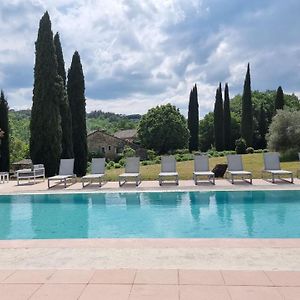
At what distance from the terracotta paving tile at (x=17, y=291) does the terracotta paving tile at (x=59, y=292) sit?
0.08 metres

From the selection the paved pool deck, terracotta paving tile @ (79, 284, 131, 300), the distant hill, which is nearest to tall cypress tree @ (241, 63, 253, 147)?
the paved pool deck


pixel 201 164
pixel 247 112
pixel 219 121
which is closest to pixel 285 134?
pixel 201 164

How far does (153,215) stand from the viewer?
1041cm

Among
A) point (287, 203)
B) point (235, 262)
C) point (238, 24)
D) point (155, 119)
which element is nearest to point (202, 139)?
point (155, 119)

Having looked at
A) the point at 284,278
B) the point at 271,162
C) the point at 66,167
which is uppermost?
the point at 66,167

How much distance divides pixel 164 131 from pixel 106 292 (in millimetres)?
50857

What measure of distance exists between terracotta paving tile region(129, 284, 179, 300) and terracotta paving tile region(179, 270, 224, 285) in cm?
26

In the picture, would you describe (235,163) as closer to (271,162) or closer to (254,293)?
(271,162)

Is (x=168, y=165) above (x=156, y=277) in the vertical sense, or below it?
above

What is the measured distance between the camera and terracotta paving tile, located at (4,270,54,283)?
450 cm

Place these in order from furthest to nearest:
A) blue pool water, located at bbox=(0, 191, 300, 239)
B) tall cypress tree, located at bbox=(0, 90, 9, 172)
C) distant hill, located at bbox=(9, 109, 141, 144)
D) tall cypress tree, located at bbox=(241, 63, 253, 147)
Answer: distant hill, located at bbox=(9, 109, 141, 144), tall cypress tree, located at bbox=(241, 63, 253, 147), tall cypress tree, located at bbox=(0, 90, 9, 172), blue pool water, located at bbox=(0, 191, 300, 239)

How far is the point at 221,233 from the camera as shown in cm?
824

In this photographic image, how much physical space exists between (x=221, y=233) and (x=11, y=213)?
6.31 metres

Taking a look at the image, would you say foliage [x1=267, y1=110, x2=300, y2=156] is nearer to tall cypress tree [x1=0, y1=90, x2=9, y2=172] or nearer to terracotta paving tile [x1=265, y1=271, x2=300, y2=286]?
tall cypress tree [x1=0, y1=90, x2=9, y2=172]
